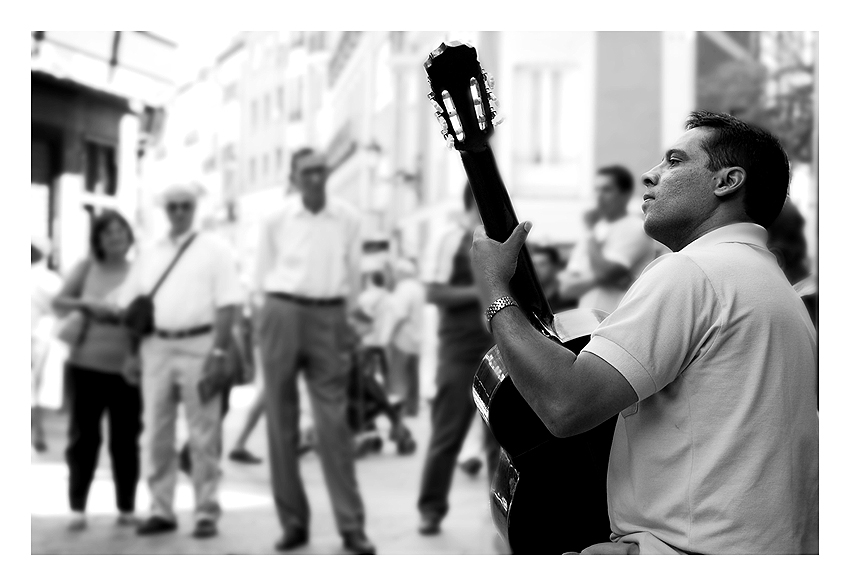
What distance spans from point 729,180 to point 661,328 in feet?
0.99

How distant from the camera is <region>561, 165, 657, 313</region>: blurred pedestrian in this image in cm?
412

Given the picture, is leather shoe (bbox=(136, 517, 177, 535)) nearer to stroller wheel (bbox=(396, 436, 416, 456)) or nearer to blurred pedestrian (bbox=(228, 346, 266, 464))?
blurred pedestrian (bbox=(228, 346, 266, 464))

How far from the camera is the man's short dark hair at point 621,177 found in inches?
173

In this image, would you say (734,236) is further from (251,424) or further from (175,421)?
(175,421)

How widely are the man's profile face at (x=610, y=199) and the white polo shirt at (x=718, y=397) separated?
2876 millimetres

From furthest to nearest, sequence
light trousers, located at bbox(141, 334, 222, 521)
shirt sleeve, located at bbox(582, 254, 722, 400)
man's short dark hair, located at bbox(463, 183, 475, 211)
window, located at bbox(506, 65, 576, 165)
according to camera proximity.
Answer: window, located at bbox(506, 65, 576, 165) → light trousers, located at bbox(141, 334, 222, 521) → man's short dark hair, located at bbox(463, 183, 475, 211) → shirt sleeve, located at bbox(582, 254, 722, 400)

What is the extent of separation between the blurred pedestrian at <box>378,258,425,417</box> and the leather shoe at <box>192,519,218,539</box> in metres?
0.95

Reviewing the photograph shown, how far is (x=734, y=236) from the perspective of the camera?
1.57 metres

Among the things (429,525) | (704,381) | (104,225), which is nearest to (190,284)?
(104,225)

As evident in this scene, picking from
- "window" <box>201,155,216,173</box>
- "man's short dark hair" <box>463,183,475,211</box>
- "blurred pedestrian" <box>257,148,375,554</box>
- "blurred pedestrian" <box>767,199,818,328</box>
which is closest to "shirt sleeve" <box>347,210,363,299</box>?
"blurred pedestrian" <box>257,148,375,554</box>

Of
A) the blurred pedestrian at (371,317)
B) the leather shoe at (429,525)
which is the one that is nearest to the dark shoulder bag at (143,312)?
the blurred pedestrian at (371,317)

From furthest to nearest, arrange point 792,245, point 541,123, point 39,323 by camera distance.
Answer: point 541,123, point 39,323, point 792,245

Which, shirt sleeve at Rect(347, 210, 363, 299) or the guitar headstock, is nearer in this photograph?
the guitar headstock

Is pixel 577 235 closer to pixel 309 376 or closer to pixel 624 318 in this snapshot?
pixel 309 376
